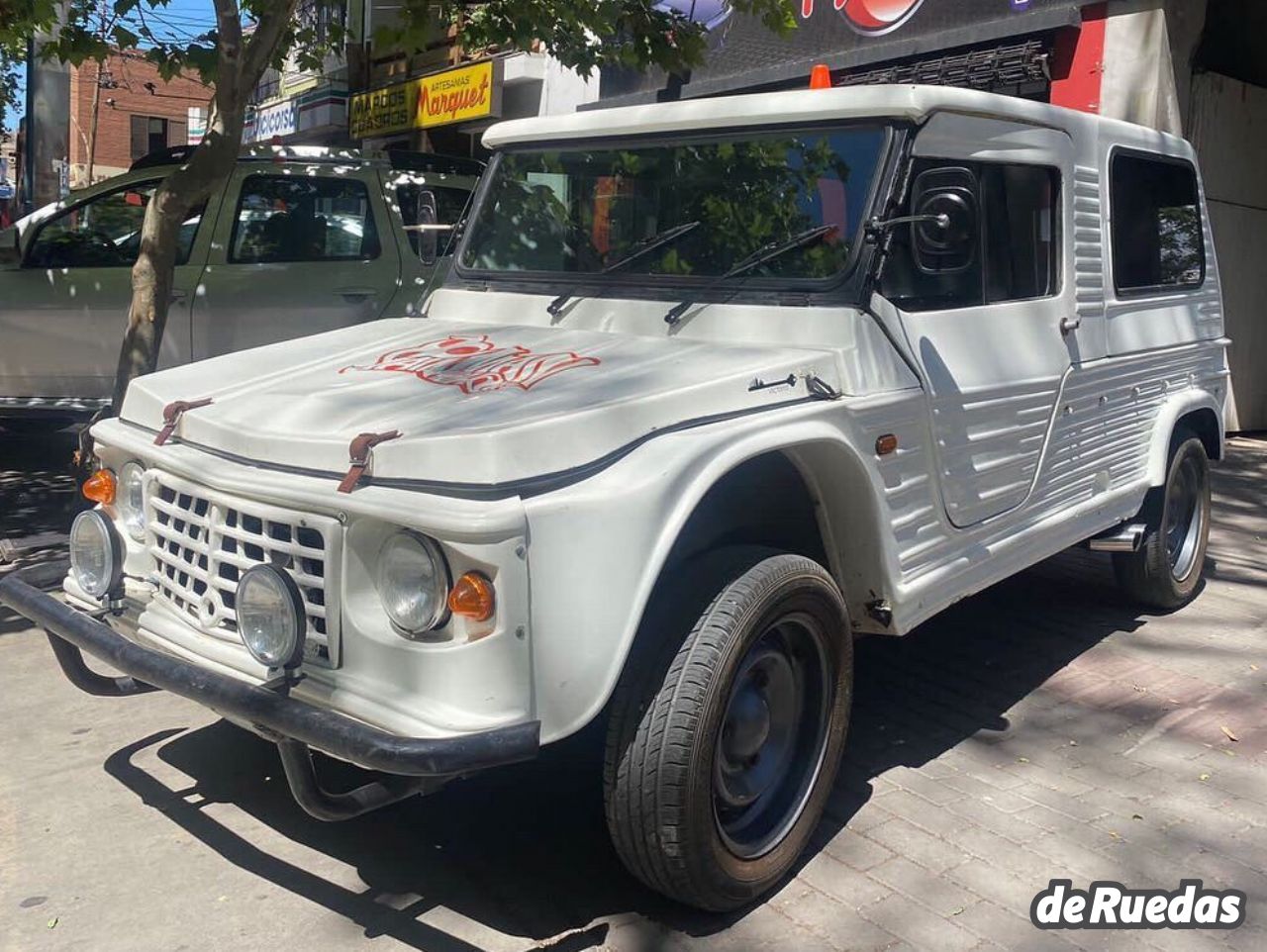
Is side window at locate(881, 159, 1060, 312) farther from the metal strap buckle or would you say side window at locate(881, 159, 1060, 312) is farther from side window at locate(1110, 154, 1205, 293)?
the metal strap buckle

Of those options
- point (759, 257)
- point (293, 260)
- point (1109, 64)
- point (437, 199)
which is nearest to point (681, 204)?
point (759, 257)

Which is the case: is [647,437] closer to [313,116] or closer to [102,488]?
[102,488]

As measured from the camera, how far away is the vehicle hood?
2736mm

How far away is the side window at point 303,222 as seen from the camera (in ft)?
25.7

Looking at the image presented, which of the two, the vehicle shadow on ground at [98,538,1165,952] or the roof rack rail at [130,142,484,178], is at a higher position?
the roof rack rail at [130,142,484,178]

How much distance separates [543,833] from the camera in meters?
3.59

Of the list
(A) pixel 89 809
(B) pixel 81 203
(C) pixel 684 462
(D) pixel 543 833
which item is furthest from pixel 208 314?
(C) pixel 684 462

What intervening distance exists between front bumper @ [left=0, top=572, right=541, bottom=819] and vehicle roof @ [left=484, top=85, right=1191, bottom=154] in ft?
6.94

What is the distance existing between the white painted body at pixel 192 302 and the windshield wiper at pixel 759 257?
4338mm

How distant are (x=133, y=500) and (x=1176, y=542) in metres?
4.65

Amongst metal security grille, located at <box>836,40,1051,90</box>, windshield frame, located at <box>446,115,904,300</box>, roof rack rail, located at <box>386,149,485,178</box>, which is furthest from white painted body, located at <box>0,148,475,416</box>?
metal security grille, located at <box>836,40,1051,90</box>

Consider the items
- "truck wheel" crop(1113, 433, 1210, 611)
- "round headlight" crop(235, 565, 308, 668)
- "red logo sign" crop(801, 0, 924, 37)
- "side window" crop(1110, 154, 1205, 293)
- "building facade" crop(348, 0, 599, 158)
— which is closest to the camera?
"round headlight" crop(235, 565, 308, 668)

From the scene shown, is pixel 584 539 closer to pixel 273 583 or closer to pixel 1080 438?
pixel 273 583

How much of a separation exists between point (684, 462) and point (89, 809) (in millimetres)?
2194
